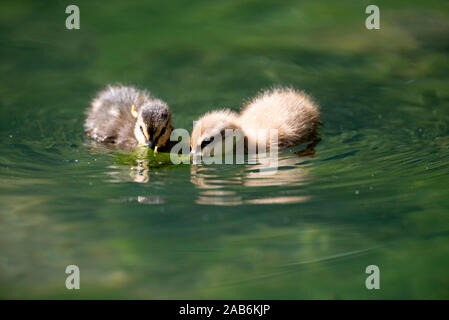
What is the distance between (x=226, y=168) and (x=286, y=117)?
1139mm

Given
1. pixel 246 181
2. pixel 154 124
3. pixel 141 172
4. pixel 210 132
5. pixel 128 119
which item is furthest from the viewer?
pixel 128 119

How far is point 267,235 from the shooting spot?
463 centimetres

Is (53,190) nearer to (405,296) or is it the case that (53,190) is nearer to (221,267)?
(221,267)

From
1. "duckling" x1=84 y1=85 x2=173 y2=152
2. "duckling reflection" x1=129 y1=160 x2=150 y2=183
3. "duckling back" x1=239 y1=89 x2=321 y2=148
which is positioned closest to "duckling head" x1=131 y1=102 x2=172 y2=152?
"duckling" x1=84 y1=85 x2=173 y2=152

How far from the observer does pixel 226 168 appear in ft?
19.1

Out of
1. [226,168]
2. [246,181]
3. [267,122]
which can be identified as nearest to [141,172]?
[226,168]

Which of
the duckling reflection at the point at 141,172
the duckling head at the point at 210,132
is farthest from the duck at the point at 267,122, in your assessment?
the duckling reflection at the point at 141,172

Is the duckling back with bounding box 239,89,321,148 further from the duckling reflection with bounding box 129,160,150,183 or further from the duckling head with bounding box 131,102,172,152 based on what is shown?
the duckling reflection with bounding box 129,160,150,183

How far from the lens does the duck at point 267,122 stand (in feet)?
20.1

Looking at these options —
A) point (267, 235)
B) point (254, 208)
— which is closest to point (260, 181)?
point (254, 208)

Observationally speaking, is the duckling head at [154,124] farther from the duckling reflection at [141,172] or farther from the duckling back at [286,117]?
the duckling back at [286,117]

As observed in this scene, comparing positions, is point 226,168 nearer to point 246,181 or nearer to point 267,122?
point 246,181

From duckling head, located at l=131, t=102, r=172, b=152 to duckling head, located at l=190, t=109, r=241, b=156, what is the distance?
0.95 ft

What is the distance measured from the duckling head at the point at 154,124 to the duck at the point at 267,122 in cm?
28
